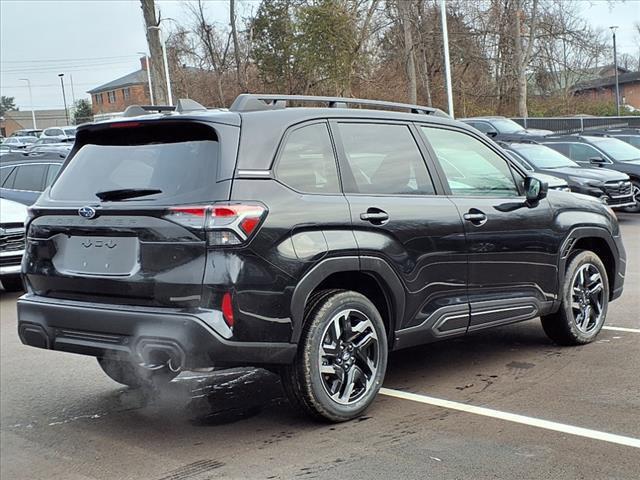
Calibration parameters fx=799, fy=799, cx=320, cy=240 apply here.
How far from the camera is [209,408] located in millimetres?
5051

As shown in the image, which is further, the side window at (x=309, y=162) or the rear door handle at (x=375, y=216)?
the rear door handle at (x=375, y=216)

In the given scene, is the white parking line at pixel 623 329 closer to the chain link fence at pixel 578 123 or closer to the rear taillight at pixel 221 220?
the rear taillight at pixel 221 220

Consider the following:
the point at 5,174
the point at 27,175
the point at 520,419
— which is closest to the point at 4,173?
the point at 5,174

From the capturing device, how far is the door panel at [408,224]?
4.73m

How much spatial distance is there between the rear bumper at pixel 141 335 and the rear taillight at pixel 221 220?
39 centimetres

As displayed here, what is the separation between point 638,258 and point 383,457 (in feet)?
26.3

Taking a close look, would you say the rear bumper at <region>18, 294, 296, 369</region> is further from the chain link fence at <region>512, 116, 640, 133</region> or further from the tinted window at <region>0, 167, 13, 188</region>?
the chain link fence at <region>512, 116, 640, 133</region>

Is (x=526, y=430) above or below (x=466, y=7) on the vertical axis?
below

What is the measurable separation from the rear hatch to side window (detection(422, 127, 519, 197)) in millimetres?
1746

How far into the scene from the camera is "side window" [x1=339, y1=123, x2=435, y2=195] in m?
4.86

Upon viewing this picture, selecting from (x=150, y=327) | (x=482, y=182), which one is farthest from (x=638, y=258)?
(x=150, y=327)

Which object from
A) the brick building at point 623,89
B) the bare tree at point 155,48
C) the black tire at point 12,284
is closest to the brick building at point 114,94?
the brick building at point 623,89

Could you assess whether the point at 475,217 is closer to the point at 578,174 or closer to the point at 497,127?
the point at 578,174

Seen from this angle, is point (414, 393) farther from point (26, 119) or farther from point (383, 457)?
point (26, 119)
